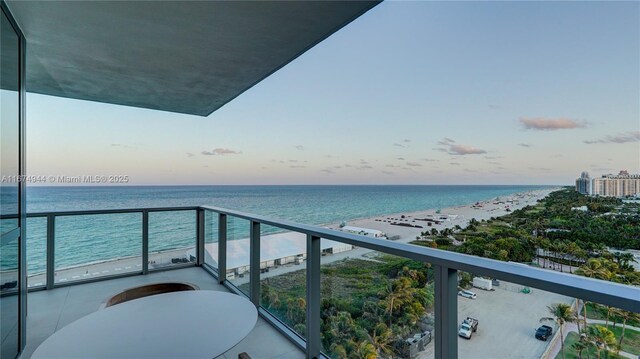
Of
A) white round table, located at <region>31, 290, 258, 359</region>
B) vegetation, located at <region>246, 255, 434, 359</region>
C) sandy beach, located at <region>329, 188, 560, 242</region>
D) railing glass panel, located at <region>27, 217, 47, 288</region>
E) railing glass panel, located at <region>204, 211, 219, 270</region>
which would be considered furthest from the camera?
sandy beach, located at <region>329, 188, 560, 242</region>

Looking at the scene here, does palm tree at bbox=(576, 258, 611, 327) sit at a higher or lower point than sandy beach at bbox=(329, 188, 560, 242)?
higher

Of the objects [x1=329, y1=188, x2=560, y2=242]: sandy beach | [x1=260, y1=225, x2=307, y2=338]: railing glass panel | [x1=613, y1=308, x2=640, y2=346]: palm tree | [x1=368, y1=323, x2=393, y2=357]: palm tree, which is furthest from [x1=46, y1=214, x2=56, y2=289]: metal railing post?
[x1=613, y1=308, x2=640, y2=346]: palm tree

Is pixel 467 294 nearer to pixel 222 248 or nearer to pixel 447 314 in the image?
pixel 447 314

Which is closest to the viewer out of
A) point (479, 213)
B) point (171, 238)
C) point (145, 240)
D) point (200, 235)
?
point (145, 240)

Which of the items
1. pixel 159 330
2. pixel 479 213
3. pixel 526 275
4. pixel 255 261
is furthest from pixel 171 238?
pixel 479 213

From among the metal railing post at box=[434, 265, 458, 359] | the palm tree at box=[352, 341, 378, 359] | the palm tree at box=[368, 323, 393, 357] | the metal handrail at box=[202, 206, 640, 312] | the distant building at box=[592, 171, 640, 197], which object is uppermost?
the distant building at box=[592, 171, 640, 197]

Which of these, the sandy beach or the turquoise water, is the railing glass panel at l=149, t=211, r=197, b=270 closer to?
the turquoise water
